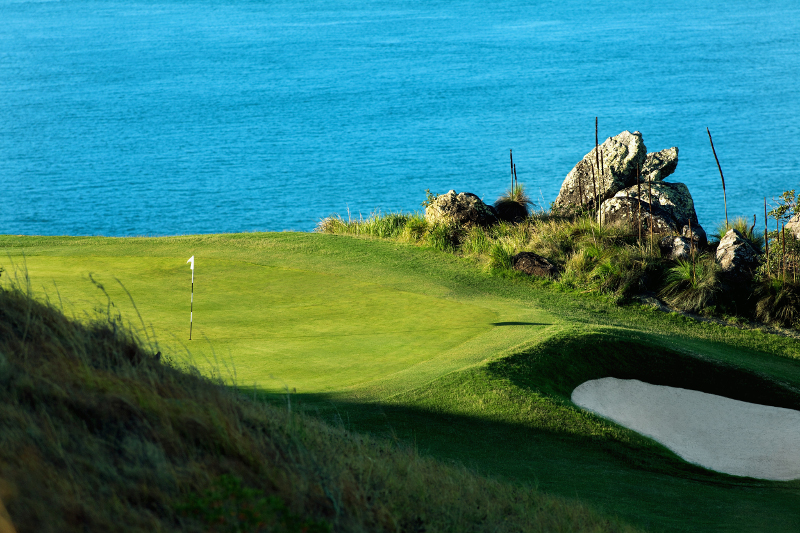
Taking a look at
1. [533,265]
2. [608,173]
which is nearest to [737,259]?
[533,265]

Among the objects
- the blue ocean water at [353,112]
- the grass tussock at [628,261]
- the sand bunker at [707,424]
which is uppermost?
the blue ocean water at [353,112]

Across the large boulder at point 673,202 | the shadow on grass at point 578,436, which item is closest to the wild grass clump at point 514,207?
the large boulder at point 673,202

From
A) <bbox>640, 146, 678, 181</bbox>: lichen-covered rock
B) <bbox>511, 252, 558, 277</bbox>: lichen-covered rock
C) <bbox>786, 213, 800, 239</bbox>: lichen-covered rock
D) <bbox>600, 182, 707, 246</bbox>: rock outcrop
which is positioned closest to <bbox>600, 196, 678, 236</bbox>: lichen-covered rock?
<bbox>600, 182, 707, 246</bbox>: rock outcrop

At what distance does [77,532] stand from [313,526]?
991 mm

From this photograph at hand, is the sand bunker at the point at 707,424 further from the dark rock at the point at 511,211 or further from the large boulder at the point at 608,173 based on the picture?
the large boulder at the point at 608,173

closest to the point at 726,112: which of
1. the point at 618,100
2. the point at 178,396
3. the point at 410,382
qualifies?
the point at 618,100

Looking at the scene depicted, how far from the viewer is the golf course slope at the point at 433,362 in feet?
17.2

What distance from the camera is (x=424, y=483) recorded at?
443cm

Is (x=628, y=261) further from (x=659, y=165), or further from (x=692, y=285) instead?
(x=659, y=165)

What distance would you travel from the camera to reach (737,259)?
1270cm

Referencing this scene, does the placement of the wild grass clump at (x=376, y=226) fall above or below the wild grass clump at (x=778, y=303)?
above

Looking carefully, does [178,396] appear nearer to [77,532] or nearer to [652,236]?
[77,532]

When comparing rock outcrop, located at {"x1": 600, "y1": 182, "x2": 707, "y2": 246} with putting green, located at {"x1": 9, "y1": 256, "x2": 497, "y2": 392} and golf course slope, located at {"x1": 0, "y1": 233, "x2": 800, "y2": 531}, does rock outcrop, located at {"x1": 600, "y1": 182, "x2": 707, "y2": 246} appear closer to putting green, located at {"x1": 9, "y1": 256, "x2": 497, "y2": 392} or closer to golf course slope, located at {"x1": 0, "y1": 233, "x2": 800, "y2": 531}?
golf course slope, located at {"x1": 0, "y1": 233, "x2": 800, "y2": 531}

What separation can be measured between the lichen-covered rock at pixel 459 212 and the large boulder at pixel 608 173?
207 centimetres
